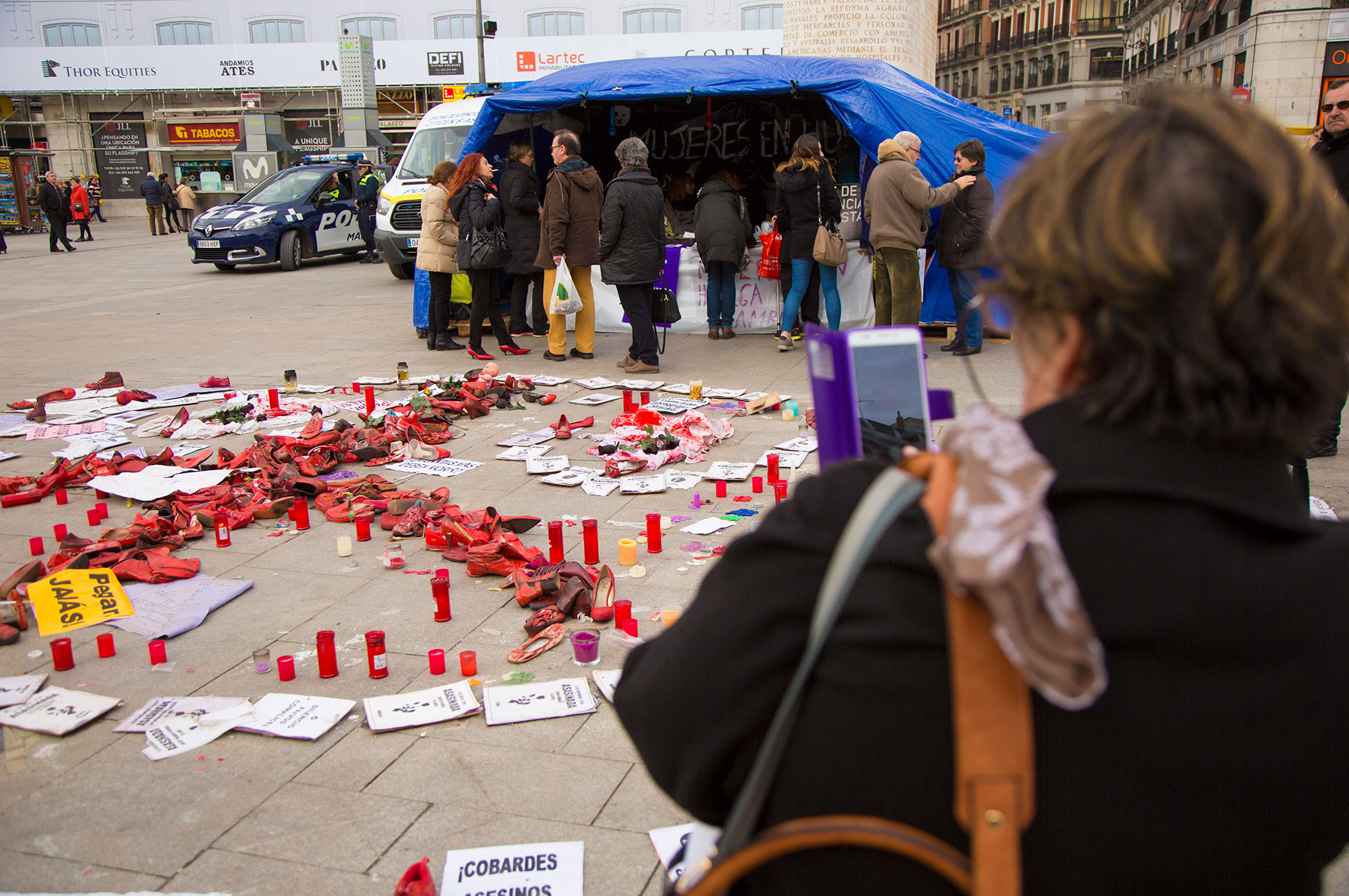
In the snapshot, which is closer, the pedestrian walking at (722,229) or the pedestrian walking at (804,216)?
the pedestrian walking at (804,216)

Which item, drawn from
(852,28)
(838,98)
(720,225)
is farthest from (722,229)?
(852,28)

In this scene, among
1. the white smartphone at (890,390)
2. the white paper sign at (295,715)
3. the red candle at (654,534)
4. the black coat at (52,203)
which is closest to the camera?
the white smartphone at (890,390)

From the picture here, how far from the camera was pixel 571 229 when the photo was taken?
960cm

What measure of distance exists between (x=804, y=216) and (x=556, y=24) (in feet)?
120

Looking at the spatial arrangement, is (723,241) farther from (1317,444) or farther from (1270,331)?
(1270,331)

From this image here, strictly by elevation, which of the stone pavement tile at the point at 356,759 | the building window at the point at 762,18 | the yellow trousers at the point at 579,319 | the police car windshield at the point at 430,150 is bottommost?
the stone pavement tile at the point at 356,759

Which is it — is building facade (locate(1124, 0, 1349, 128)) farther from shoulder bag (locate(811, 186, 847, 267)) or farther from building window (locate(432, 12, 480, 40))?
building window (locate(432, 12, 480, 40))

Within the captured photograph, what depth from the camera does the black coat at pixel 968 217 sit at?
9305 mm

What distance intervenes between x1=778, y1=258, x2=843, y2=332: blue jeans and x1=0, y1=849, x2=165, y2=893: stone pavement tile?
27.4 feet

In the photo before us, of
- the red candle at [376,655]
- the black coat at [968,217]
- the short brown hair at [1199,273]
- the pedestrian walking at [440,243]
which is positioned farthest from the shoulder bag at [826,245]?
the short brown hair at [1199,273]

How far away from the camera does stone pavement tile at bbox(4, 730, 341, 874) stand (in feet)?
8.98

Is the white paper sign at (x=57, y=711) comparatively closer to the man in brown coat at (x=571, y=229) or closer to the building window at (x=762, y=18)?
the man in brown coat at (x=571, y=229)

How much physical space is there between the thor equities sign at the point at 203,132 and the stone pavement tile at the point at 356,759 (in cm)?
4533

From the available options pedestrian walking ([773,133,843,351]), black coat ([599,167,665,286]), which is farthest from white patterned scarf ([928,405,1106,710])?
pedestrian walking ([773,133,843,351])
